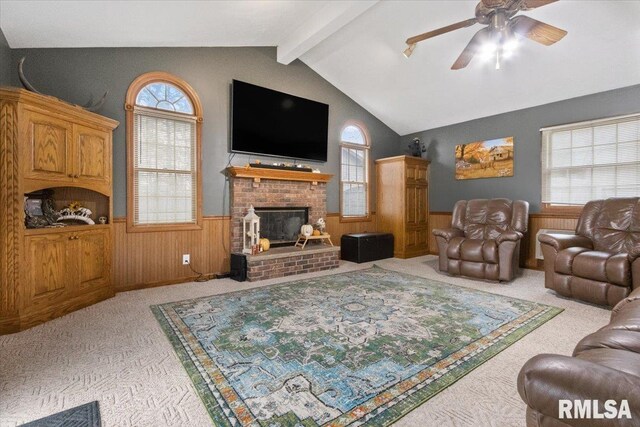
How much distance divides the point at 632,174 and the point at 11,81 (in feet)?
24.8

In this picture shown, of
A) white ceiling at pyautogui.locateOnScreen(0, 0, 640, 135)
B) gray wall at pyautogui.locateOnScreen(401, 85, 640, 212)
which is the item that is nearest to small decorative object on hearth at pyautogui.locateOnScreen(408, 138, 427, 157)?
gray wall at pyautogui.locateOnScreen(401, 85, 640, 212)

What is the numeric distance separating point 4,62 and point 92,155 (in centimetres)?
116

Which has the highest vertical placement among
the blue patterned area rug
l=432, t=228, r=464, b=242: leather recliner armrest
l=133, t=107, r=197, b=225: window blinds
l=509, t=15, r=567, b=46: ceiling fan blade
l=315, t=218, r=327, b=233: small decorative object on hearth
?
l=509, t=15, r=567, b=46: ceiling fan blade

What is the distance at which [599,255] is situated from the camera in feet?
9.96

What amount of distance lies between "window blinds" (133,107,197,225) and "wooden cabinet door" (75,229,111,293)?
536mm

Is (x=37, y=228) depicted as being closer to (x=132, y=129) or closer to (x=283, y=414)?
(x=132, y=129)

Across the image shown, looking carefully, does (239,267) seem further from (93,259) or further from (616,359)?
(616,359)

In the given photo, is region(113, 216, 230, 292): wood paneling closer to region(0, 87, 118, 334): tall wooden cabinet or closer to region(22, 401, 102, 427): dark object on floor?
region(0, 87, 118, 334): tall wooden cabinet

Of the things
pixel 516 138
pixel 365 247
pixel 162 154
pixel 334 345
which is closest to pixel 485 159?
pixel 516 138

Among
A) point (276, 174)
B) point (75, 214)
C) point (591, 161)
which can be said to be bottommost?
point (75, 214)

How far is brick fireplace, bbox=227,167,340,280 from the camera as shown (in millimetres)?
4246

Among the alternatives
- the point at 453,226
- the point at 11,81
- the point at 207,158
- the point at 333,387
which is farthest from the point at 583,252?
the point at 11,81

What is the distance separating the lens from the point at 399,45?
4.28 m

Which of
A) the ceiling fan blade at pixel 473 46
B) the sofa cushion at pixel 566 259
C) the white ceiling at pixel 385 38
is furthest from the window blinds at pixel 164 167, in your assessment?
the sofa cushion at pixel 566 259
